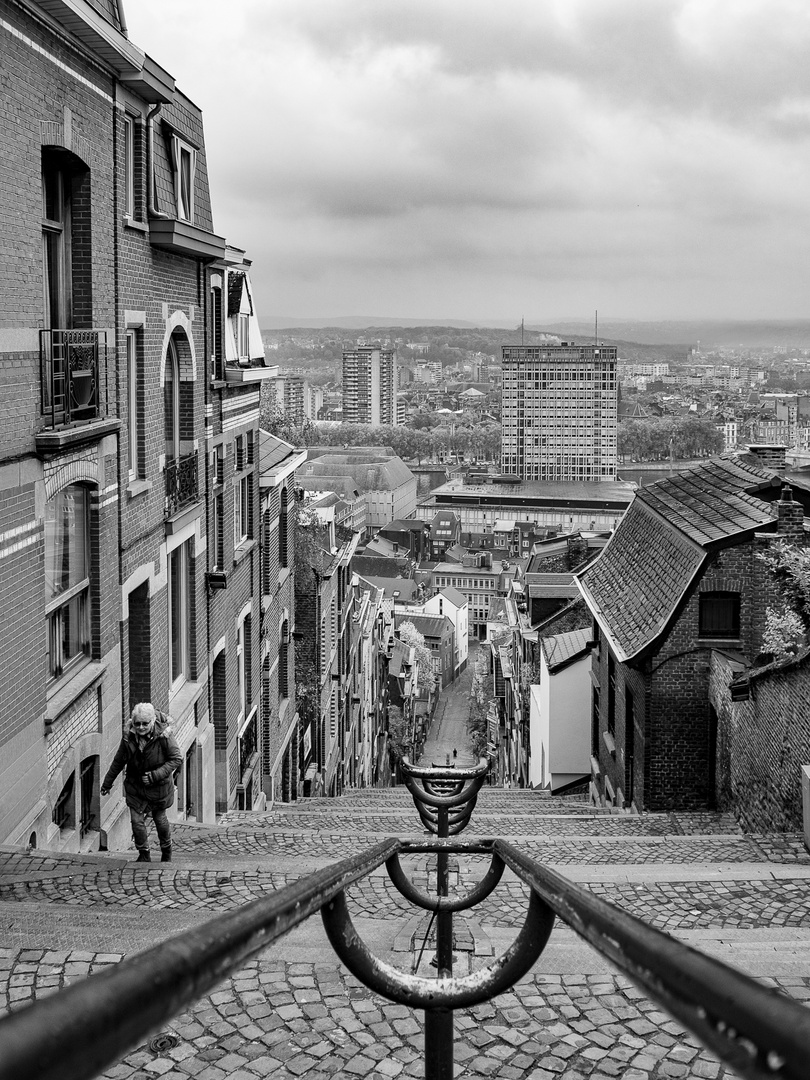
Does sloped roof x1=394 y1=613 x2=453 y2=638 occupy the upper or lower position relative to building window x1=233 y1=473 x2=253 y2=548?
lower

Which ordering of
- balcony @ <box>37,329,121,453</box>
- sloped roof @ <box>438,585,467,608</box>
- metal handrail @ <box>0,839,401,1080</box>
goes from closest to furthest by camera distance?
1. metal handrail @ <box>0,839,401,1080</box>
2. balcony @ <box>37,329,121,453</box>
3. sloped roof @ <box>438,585,467,608</box>

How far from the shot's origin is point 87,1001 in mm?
1312

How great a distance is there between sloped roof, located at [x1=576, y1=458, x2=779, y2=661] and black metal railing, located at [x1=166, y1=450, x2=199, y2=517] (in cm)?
847

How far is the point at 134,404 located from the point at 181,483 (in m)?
2.28

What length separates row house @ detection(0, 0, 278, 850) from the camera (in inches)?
392

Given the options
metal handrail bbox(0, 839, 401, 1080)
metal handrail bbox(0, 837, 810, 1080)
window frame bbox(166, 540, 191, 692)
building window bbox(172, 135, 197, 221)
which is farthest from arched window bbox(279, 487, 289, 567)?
metal handrail bbox(0, 839, 401, 1080)

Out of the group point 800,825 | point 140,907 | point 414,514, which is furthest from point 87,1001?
point 414,514

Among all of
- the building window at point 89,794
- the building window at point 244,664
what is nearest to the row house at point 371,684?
the building window at point 244,664

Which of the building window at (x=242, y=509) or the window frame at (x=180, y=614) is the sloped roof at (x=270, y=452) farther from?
the window frame at (x=180, y=614)

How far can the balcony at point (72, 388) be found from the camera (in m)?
10.5

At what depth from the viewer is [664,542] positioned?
2192 cm

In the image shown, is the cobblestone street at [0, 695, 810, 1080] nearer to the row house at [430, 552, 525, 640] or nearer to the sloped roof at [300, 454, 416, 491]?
the row house at [430, 552, 525, 640]

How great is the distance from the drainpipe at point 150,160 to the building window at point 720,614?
1142 centimetres

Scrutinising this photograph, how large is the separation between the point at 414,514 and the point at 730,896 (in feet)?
621
